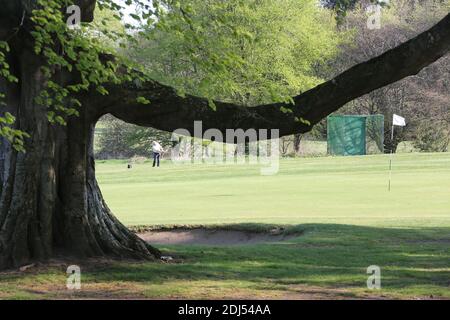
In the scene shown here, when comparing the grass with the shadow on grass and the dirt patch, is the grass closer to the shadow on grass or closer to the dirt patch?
the shadow on grass

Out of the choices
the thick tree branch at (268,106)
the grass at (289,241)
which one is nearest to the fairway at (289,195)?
the grass at (289,241)

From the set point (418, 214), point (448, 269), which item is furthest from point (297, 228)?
point (448, 269)

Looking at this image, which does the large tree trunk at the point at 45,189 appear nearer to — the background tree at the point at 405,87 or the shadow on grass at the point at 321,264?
the shadow on grass at the point at 321,264

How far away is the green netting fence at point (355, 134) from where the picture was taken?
1954 inches

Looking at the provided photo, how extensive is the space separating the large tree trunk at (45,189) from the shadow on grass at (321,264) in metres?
0.79

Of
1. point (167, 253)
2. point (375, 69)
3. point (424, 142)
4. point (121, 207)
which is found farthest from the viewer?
point (424, 142)

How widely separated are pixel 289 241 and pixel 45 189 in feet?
18.9

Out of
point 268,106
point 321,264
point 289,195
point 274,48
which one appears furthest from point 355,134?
point 268,106

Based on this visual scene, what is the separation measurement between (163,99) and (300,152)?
4245 centimetres

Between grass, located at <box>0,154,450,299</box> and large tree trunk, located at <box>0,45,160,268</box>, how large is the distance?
44cm

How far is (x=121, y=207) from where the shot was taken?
22500 millimetres

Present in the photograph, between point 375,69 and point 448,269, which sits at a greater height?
point 375,69

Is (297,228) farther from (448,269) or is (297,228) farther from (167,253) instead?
(448,269)

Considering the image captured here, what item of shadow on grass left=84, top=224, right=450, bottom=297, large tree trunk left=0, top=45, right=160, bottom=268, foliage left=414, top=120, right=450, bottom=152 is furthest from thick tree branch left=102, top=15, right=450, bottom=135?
foliage left=414, top=120, right=450, bottom=152
